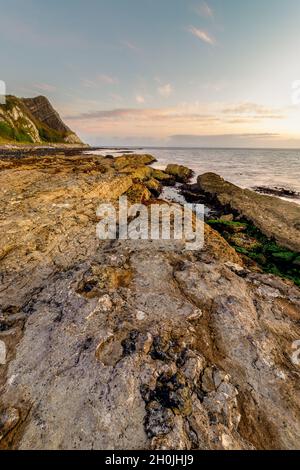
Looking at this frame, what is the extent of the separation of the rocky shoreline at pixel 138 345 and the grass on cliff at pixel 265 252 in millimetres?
4217

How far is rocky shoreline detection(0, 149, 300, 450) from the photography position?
4.24m

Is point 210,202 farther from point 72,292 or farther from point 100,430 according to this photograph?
point 100,430

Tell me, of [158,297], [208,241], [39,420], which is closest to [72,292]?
[158,297]

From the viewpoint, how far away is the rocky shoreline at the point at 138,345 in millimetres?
4238

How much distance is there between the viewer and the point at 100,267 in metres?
8.18

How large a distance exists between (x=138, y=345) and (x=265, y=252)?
1231cm

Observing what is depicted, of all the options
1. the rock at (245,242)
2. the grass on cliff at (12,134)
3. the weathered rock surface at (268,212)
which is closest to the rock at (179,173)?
the weathered rock surface at (268,212)

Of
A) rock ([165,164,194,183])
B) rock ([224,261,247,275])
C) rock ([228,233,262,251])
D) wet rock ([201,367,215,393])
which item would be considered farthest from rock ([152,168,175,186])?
wet rock ([201,367,215,393])

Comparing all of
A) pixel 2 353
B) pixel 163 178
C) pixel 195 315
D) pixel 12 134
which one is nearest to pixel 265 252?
pixel 195 315

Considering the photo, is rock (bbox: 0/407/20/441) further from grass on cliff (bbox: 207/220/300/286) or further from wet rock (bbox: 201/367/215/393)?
grass on cliff (bbox: 207/220/300/286)

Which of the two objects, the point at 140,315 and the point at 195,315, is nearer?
the point at 140,315

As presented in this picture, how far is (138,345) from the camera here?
219 inches

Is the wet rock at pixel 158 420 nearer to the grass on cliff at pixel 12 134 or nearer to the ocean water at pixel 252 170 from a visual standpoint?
the ocean water at pixel 252 170

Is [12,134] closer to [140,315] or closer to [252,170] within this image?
[252,170]
